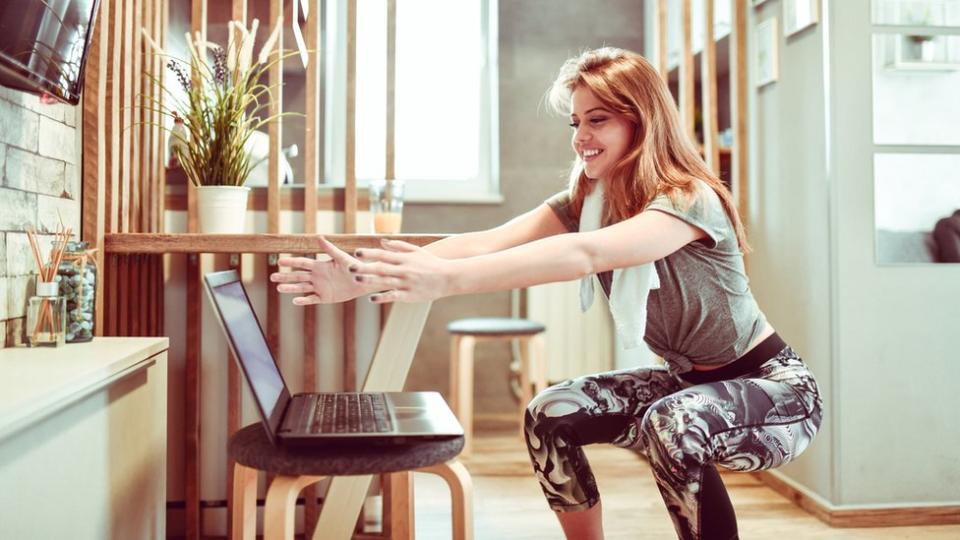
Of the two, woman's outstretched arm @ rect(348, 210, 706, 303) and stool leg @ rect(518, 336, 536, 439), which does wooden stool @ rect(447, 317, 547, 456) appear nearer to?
stool leg @ rect(518, 336, 536, 439)

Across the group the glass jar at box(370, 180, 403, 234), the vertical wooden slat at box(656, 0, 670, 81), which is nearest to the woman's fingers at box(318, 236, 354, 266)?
the glass jar at box(370, 180, 403, 234)

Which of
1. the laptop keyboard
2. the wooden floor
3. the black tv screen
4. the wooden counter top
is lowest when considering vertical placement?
the wooden floor

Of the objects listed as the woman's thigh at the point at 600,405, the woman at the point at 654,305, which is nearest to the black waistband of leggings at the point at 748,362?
the woman at the point at 654,305

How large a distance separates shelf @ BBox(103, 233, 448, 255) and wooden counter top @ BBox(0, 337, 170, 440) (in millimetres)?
281

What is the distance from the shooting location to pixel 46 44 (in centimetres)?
130

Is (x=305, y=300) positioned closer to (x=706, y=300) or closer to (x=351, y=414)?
(x=351, y=414)

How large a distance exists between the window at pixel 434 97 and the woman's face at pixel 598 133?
7.69 ft

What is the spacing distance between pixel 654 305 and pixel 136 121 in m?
1.31

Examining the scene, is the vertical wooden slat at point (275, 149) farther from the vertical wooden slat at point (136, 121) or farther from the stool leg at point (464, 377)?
the stool leg at point (464, 377)

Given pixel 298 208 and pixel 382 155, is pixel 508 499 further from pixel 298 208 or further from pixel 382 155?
pixel 382 155

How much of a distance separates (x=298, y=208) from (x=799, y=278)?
1510 millimetres

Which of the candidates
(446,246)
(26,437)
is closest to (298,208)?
(446,246)

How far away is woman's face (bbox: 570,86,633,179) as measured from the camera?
1578 mm

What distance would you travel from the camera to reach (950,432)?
7.50ft
